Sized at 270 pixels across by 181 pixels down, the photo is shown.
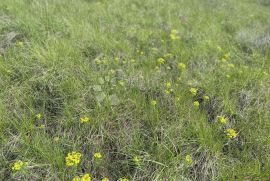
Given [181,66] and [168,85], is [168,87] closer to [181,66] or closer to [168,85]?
[168,85]

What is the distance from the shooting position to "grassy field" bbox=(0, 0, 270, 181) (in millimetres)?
2230

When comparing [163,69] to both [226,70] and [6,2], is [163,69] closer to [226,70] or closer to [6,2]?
[226,70]

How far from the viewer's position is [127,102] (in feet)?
9.09

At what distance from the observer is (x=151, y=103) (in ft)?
8.75

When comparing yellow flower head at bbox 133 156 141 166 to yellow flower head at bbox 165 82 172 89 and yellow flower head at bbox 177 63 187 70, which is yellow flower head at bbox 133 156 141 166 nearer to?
yellow flower head at bbox 165 82 172 89

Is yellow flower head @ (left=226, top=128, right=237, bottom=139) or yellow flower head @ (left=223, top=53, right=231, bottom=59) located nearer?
yellow flower head @ (left=226, top=128, right=237, bottom=139)

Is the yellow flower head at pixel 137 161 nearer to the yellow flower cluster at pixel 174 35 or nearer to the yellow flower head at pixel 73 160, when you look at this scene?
the yellow flower head at pixel 73 160

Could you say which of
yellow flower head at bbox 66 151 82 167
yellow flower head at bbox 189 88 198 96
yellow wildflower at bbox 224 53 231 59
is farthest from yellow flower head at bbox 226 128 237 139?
yellow wildflower at bbox 224 53 231 59

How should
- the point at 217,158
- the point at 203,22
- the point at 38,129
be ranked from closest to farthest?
the point at 217,158 → the point at 38,129 → the point at 203,22

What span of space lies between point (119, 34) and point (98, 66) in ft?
3.60

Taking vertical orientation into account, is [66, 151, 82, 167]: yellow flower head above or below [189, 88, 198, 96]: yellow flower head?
below

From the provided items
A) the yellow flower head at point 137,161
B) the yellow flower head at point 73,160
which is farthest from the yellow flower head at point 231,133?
the yellow flower head at point 73,160

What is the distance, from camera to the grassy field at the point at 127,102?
87.8 inches

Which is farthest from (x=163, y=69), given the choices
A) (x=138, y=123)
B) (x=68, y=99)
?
(x=68, y=99)
